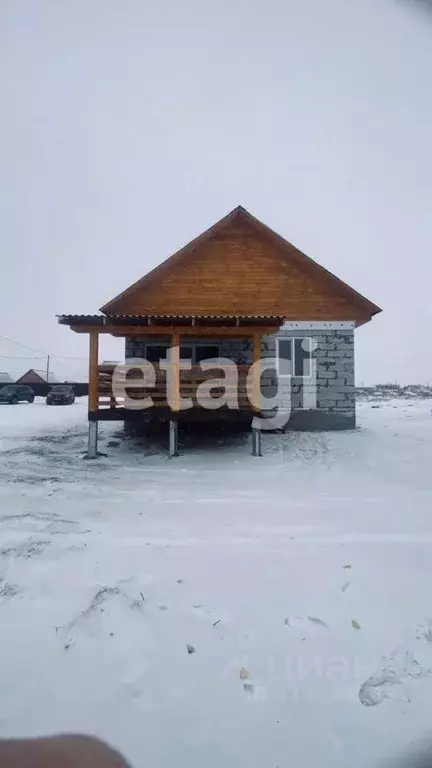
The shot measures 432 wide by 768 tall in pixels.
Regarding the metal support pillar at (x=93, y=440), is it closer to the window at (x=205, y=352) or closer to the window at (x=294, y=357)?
the window at (x=205, y=352)

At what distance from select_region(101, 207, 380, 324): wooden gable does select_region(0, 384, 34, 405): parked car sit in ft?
60.7

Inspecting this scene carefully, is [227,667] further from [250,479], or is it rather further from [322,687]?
[250,479]

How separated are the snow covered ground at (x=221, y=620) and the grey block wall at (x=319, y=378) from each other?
573 cm

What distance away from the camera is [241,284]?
13359mm

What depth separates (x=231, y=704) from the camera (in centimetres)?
288

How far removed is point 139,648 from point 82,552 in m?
1.75

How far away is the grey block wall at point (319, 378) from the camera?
1302 centimetres

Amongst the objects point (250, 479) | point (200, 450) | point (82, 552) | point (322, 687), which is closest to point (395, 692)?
point (322, 687)

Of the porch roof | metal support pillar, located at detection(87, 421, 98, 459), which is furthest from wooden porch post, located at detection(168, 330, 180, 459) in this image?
metal support pillar, located at detection(87, 421, 98, 459)

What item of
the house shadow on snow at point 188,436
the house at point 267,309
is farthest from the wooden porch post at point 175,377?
the house at point 267,309

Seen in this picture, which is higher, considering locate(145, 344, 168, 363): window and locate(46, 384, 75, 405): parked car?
locate(145, 344, 168, 363): window

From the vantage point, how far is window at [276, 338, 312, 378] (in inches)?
517
